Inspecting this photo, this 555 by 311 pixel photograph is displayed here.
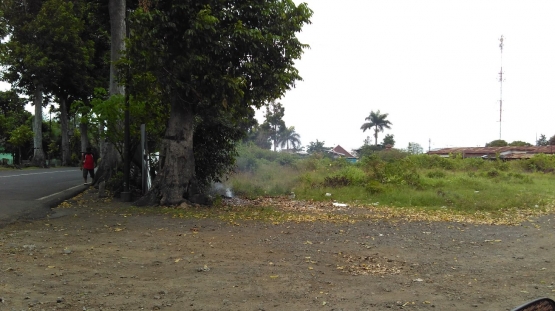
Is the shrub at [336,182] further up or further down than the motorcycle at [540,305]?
further down

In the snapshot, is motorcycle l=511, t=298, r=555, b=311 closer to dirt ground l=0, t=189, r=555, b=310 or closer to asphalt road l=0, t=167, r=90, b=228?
dirt ground l=0, t=189, r=555, b=310

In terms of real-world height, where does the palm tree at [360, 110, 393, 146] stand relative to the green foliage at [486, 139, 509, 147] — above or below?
above

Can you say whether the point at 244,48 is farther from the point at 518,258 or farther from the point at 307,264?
the point at 518,258

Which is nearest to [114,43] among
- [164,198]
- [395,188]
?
[164,198]

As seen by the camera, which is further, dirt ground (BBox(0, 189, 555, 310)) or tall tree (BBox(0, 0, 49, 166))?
tall tree (BBox(0, 0, 49, 166))

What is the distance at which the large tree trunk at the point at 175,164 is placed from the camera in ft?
42.2

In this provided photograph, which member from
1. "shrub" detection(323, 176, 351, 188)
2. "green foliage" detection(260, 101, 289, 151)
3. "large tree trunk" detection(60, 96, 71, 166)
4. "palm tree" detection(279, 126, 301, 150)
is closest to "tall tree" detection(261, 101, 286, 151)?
"green foliage" detection(260, 101, 289, 151)

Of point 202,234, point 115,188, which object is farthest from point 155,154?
point 202,234

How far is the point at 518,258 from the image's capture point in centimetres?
750

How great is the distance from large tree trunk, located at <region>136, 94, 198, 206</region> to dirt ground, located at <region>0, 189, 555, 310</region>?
242 centimetres

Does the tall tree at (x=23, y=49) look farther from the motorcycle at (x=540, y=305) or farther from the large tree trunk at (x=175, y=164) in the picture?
the motorcycle at (x=540, y=305)

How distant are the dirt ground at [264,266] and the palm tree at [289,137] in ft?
205

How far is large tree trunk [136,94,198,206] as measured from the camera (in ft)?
42.2

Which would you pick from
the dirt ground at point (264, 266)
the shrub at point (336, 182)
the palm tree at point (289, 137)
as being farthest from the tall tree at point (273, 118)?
the dirt ground at point (264, 266)
